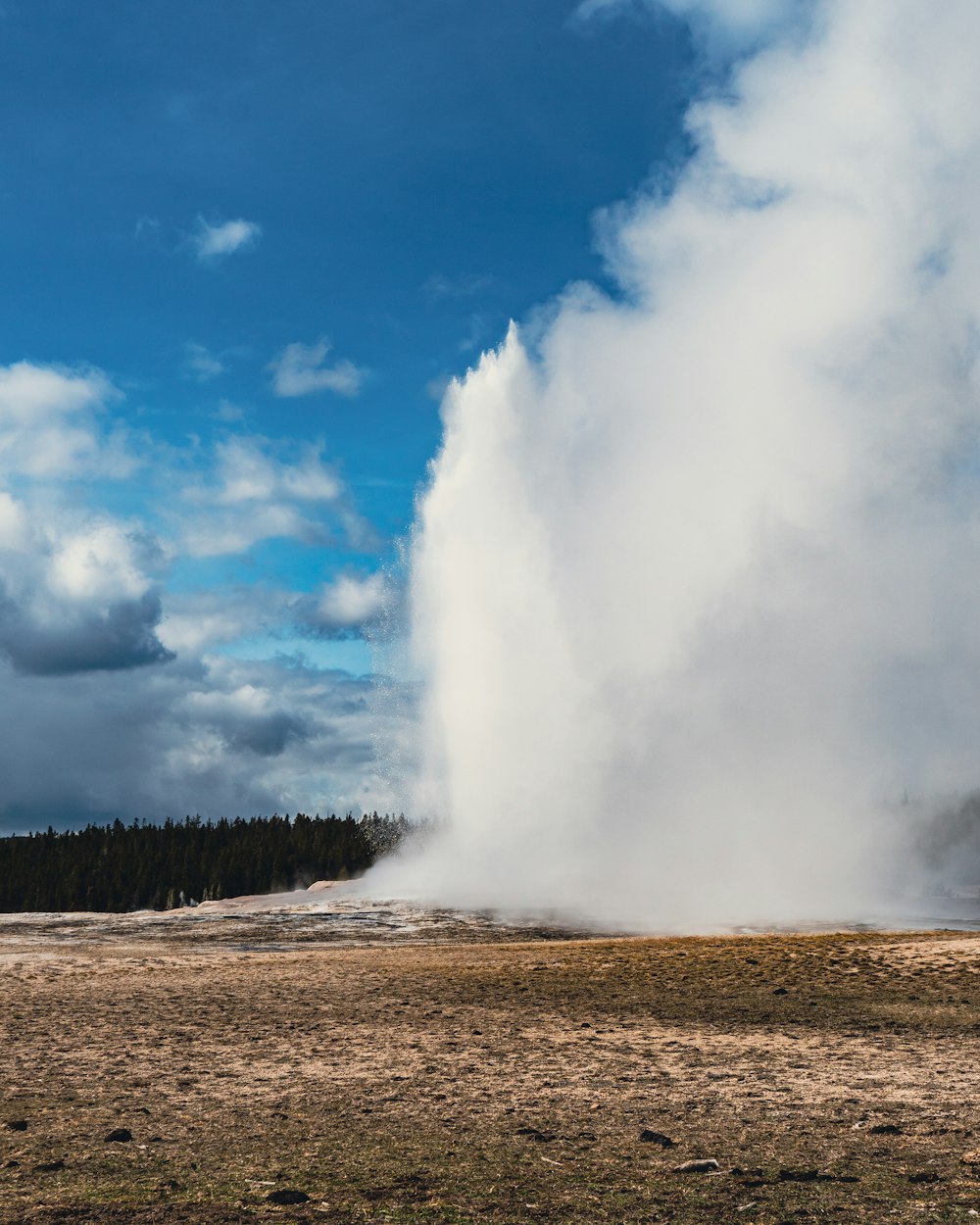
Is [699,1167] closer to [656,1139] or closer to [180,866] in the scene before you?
[656,1139]

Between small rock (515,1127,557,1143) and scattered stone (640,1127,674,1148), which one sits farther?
small rock (515,1127,557,1143)

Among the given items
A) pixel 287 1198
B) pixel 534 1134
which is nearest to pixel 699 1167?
pixel 534 1134

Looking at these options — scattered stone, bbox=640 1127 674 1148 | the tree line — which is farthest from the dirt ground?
the tree line

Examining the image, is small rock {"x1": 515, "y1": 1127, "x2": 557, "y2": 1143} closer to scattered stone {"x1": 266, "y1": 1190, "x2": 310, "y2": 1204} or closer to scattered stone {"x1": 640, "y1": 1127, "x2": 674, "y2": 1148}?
scattered stone {"x1": 640, "y1": 1127, "x2": 674, "y2": 1148}

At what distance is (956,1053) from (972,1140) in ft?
25.3

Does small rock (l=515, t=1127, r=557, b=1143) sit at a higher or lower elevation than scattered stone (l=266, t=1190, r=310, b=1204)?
lower

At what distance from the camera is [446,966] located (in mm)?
33969

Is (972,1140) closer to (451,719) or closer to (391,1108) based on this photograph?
(391,1108)

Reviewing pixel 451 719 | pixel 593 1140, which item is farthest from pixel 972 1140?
pixel 451 719

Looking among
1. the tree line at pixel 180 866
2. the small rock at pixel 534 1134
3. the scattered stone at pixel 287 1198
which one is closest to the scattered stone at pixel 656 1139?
the small rock at pixel 534 1134

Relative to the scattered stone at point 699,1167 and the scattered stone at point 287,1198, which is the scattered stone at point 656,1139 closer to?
the scattered stone at point 699,1167

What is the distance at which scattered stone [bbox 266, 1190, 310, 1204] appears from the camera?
30.6ft

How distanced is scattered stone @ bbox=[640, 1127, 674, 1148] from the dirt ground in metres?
0.04

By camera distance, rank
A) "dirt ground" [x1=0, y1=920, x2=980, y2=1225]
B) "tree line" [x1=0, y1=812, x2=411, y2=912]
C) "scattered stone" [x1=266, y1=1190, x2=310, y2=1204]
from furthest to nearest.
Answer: "tree line" [x1=0, y1=812, x2=411, y2=912], "dirt ground" [x1=0, y1=920, x2=980, y2=1225], "scattered stone" [x1=266, y1=1190, x2=310, y2=1204]
